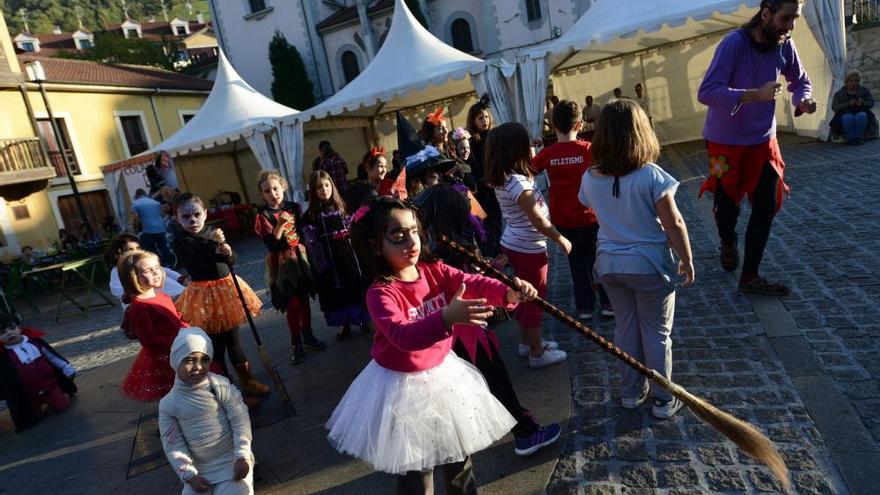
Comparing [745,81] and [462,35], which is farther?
[462,35]

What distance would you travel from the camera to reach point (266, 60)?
29969 millimetres

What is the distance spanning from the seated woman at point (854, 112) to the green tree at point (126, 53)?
138 feet

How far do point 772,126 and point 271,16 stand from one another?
31137 mm

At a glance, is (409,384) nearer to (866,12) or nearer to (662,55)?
(662,55)

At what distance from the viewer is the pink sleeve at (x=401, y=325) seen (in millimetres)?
1677

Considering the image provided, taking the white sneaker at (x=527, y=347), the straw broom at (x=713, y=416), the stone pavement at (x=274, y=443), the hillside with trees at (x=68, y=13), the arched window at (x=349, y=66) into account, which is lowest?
the stone pavement at (x=274, y=443)

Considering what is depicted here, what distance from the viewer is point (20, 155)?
18469mm

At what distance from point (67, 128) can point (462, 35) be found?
19.5 m

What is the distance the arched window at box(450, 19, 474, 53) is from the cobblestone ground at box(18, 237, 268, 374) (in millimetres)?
20125

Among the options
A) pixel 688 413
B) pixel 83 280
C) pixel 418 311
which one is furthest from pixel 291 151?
pixel 688 413

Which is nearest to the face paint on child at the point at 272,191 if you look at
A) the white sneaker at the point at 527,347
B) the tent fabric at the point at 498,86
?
the white sneaker at the point at 527,347

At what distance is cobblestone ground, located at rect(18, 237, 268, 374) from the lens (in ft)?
20.4

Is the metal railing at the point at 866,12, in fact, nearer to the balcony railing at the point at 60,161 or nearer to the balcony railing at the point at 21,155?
the balcony railing at the point at 21,155

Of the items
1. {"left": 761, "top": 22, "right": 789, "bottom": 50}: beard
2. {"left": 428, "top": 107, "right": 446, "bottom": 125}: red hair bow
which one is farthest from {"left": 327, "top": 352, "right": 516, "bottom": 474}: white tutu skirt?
{"left": 428, "top": 107, "right": 446, "bottom": 125}: red hair bow
